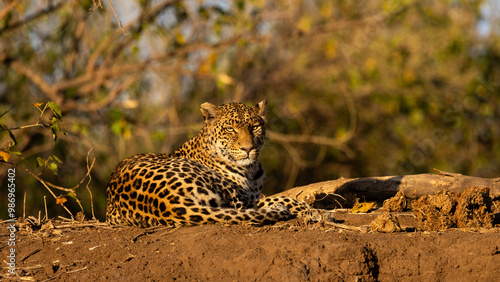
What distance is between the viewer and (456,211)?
253 inches

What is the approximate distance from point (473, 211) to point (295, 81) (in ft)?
34.1

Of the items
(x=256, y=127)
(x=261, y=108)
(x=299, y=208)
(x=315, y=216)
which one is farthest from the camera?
(x=261, y=108)

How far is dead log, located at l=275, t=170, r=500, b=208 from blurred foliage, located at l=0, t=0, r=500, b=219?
4200 millimetres

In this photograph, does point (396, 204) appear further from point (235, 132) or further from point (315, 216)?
point (235, 132)

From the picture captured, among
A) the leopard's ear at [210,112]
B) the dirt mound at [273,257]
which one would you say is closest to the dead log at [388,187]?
the leopard's ear at [210,112]

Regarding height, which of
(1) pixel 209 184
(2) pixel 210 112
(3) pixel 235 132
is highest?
(2) pixel 210 112

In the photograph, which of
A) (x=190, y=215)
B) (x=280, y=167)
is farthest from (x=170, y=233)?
(x=280, y=167)

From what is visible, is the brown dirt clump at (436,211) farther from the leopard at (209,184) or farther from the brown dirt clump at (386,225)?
the leopard at (209,184)

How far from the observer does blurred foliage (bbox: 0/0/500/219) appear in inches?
500

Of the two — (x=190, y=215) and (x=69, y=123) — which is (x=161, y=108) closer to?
(x=69, y=123)

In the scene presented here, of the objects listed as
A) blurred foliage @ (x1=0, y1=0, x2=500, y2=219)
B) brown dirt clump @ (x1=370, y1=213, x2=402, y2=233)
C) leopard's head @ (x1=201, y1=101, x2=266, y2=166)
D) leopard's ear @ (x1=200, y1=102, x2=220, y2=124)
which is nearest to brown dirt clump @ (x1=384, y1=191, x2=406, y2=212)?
brown dirt clump @ (x1=370, y1=213, x2=402, y2=233)

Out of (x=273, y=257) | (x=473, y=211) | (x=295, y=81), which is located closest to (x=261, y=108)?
(x=473, y=211)

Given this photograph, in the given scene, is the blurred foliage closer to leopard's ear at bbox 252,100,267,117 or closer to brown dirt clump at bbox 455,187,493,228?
leopard's ear at bbox 252,100,267,117

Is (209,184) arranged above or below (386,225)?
above
